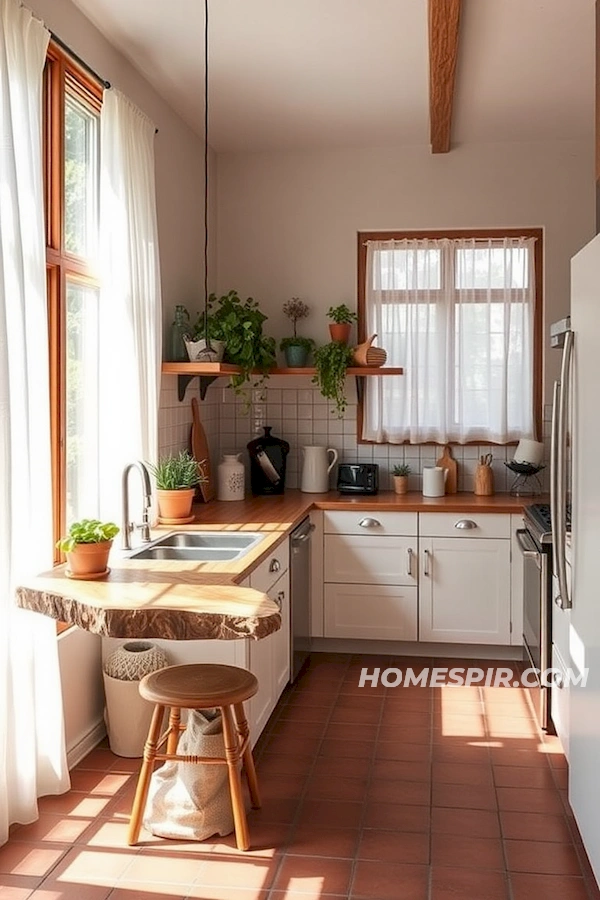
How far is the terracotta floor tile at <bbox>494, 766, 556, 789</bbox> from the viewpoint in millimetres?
3479

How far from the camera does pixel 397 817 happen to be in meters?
3.20

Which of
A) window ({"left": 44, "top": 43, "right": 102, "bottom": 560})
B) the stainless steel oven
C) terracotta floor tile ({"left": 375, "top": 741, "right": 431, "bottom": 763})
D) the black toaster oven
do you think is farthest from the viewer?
the black toaster oven

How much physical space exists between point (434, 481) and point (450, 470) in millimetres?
238

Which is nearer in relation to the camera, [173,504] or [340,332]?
[173,504]

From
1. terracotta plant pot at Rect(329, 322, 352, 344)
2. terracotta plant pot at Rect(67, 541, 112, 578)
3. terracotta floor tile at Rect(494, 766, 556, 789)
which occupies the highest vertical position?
terracotta plant pot at Rect(329, 322, 352, 344)

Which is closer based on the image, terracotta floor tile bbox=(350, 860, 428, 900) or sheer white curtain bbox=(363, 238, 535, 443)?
terracotta floor tile bbox=(350, 860, 428, 900)

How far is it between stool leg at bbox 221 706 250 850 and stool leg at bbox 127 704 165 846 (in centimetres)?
20

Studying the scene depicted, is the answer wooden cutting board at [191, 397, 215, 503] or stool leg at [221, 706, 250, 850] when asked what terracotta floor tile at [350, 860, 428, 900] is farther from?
wooden cutting board at [191, 397, 215, 503]

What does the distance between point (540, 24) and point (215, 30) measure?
1.25 m

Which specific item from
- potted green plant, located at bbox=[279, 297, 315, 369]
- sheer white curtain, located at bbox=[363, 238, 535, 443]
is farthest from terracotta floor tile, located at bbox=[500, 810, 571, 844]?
potted green plant, located at bbox=[279, 297, 315, 369]

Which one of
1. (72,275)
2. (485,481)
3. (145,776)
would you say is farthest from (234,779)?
(485,481)

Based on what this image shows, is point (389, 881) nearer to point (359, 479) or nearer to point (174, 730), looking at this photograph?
point (174, 730)

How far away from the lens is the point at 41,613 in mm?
2873

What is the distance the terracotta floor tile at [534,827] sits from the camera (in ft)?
10.0
